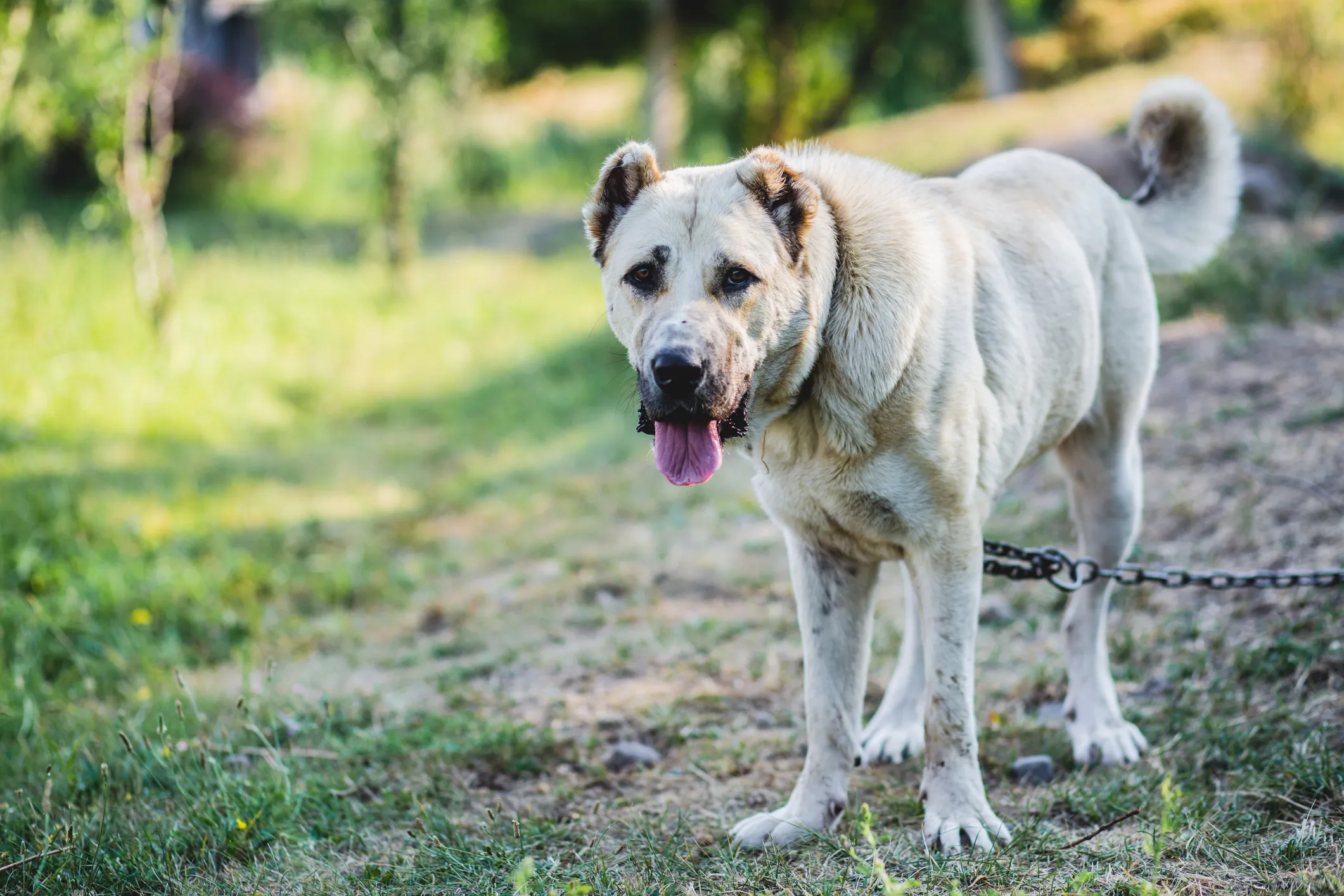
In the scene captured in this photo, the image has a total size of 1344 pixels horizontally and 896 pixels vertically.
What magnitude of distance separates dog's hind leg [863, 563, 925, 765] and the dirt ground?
0.09 m

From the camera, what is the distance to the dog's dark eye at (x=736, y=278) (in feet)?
9.57

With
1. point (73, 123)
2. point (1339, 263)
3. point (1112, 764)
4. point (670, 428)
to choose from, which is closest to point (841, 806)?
point (1112, 764)

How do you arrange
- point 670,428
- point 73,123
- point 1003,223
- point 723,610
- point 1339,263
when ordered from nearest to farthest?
point 670,428, point 1003,223, point 723,610, point 1339,263, point 73,123

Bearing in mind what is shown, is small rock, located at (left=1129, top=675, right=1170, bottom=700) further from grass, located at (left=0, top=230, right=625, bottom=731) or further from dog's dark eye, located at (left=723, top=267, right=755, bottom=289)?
grass, located at (left=0, top=230, right=625, bottom=731)

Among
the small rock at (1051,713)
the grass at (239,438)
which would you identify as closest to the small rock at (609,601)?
the grass at (239,438)

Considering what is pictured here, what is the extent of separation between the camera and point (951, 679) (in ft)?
10.5

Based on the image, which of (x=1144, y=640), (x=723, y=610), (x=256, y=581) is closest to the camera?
(x=1144, y=640)

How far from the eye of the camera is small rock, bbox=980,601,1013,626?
16.3ft

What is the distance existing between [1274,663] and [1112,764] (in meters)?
0.76

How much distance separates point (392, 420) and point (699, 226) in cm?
681

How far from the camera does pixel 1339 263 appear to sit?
7398 mm

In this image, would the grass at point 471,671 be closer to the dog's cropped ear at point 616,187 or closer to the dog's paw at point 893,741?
the dog's paw at point 893,741

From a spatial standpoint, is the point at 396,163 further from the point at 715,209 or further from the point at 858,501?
the point at 858,501

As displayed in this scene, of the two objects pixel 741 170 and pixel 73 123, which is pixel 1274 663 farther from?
pixel 73 123
